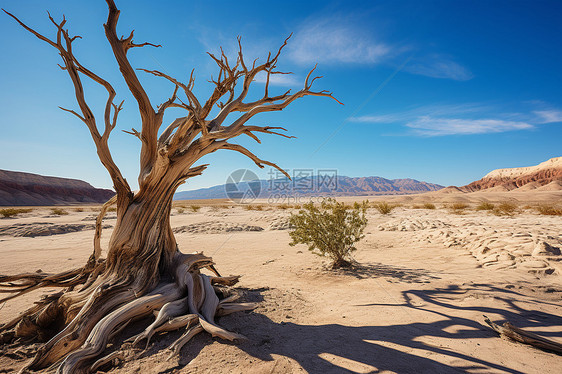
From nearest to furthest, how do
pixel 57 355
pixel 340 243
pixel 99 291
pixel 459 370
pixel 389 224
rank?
pixel 459 370 < pixel 57 355 < pixel 99 291 < pixel 340 243 < pixel 389 224

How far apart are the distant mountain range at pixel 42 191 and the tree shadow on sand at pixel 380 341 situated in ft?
258

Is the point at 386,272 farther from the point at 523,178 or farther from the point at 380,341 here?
the point at 523,178

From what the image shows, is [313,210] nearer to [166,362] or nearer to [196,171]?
[196,171]

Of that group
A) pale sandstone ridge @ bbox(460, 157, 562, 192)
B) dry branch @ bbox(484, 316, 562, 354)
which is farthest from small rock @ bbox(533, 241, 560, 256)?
pale sandstone ridge @ bbox(460, 157, 562, 192)

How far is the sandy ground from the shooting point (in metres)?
2.47

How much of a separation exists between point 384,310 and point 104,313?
352 centimetres

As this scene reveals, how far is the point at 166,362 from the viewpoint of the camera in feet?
8.21

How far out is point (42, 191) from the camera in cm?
7406

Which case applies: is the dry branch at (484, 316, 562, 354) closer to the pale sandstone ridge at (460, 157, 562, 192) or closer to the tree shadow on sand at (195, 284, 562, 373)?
the tree shadow on sand at (195, 284, 562, 373)

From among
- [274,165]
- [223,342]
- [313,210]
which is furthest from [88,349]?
[313,210]

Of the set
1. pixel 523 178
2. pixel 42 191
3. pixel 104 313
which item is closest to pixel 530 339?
pixel 104 313

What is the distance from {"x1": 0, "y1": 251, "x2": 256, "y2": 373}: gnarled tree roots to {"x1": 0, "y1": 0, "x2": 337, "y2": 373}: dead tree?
11 mm

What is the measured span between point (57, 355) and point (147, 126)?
8.42 feet

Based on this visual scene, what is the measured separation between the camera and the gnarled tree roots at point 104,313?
265cm
